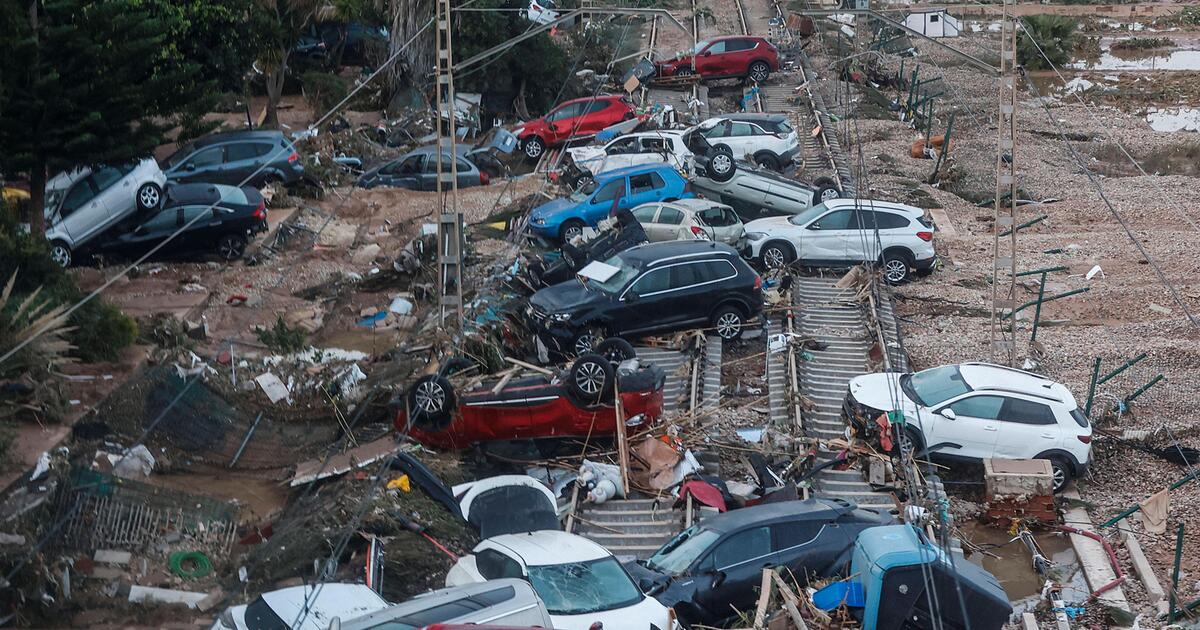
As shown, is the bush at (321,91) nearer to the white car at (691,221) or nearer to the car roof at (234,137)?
the car roof at (234,137)

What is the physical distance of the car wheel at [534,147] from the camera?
33.3 m

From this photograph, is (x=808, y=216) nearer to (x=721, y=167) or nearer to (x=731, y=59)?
(x=721, y=167)

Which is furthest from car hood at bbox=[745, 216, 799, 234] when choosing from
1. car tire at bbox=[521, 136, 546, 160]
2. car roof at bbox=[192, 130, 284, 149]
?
car roof at bbox=[192, 130, 284, 149]

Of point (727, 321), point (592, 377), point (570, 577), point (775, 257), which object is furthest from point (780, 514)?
point (775, 257)

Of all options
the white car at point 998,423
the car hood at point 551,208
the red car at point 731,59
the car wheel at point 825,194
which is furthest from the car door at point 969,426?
the red car at point 731,59

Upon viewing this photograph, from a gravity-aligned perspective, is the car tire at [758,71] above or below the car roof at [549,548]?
above

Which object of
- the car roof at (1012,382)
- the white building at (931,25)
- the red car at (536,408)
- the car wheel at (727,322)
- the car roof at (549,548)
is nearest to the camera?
the car roof at (549,548)

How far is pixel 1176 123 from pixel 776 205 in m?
Answer: 22.9

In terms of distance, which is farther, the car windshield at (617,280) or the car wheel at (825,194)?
the car wheel at (825,194)

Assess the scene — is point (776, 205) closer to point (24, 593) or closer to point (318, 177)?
point (318, 177)

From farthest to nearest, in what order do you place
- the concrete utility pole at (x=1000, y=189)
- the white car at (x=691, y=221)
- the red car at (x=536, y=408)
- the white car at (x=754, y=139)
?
the white car at (x=754, y=139)
the white car at (x=691, y=221)
the concrete utility pole at (x=1000, y=189)
the red car at (x=536, y=408)

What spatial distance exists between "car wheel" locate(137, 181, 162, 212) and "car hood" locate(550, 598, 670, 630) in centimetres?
1542

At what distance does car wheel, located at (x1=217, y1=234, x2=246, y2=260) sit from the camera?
80.4 ft

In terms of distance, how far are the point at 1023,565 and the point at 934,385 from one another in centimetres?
278
